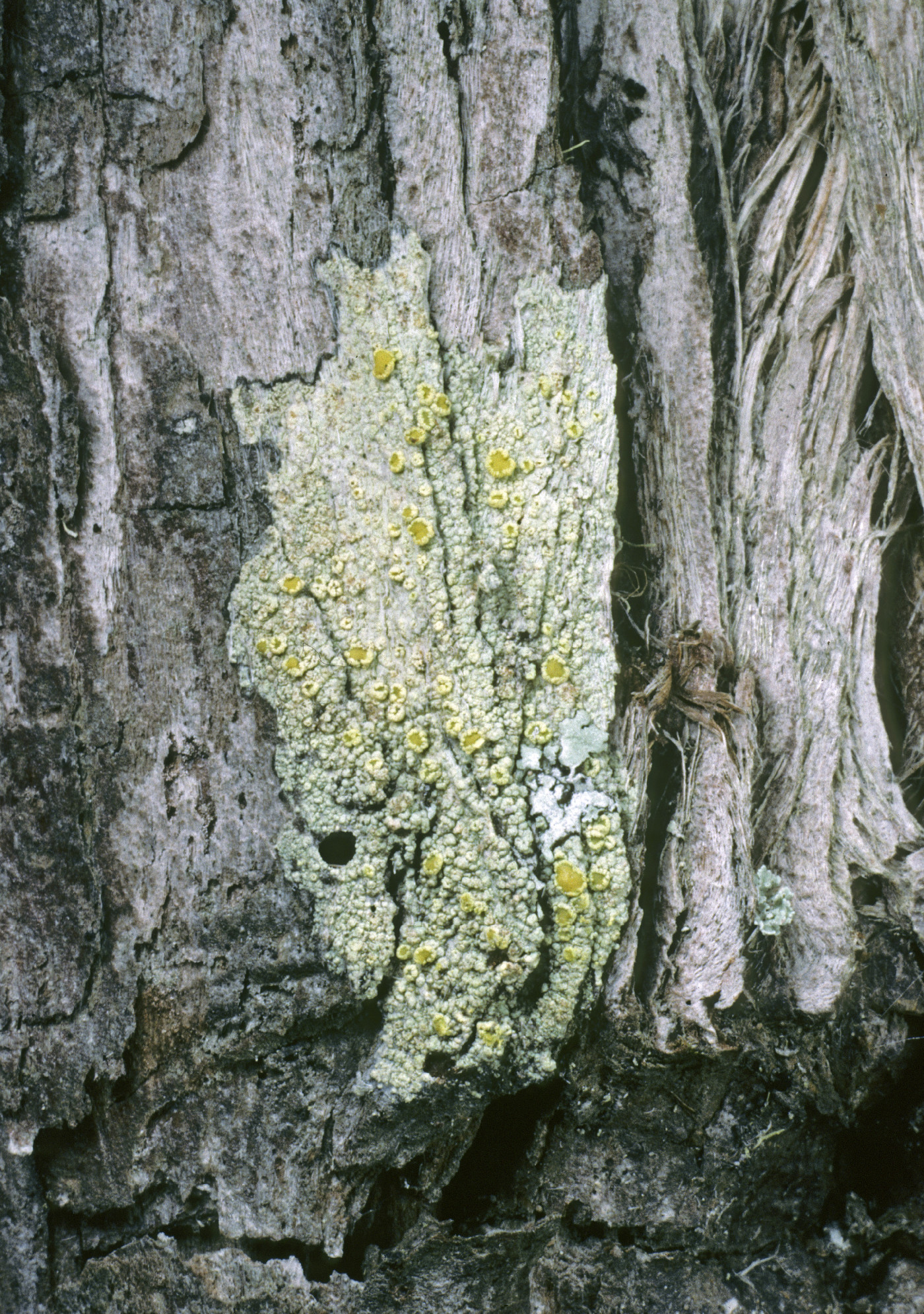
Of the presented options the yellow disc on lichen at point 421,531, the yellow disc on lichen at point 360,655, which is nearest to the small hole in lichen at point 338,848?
the yellow disc on lichen at point 360,655

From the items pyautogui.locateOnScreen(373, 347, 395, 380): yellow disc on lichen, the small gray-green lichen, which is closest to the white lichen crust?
pyautogui.locateOnScreen(373, 347, 395, 380): yellow disc on lichen

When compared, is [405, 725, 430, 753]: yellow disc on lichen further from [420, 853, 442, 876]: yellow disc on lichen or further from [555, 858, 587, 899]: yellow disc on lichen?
[555, 858, 587, 899]: yellow disc on lichen

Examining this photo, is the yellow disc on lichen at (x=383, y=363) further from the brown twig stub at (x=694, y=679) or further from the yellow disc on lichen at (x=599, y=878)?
the yellow disc on lichen at (x=599, y=878)

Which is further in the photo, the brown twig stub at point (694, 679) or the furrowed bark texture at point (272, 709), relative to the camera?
the brown twig stub at point (694, 679)

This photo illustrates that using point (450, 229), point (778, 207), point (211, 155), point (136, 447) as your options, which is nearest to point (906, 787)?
point (778, 207)

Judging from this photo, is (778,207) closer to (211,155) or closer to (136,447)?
(211,155)

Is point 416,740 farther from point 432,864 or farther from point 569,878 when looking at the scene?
point 569,878

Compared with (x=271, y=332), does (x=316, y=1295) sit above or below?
below
